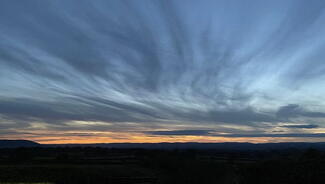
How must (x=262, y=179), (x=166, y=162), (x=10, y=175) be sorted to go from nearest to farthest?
1. (x=262, y=179)
2. (x=10, y=175)
3. (x=166, y=162)

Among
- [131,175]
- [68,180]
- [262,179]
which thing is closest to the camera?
[262,179]

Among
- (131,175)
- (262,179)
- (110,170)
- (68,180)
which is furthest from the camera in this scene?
(110,170)

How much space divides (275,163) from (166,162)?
1063 inches

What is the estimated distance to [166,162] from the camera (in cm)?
6381

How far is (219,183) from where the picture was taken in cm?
4050

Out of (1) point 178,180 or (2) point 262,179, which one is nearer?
(2) point 262,179

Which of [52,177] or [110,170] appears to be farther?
[110,170]

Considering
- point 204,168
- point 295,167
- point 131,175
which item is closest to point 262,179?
point 295,167

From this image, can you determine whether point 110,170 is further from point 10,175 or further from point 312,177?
point 312,177

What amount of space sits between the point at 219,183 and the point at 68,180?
A: 22752 millimetres

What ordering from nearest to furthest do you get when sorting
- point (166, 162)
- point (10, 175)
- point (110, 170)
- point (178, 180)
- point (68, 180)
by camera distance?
point (178, 180), point (68, 180), point (10, 175), point (110, 170), point (166, 162)

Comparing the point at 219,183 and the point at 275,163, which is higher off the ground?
the point at 275,163

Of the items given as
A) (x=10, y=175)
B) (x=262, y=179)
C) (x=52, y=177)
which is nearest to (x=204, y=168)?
(x=262, y=179)

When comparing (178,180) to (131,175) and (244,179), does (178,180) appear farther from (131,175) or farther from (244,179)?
(131,175)
